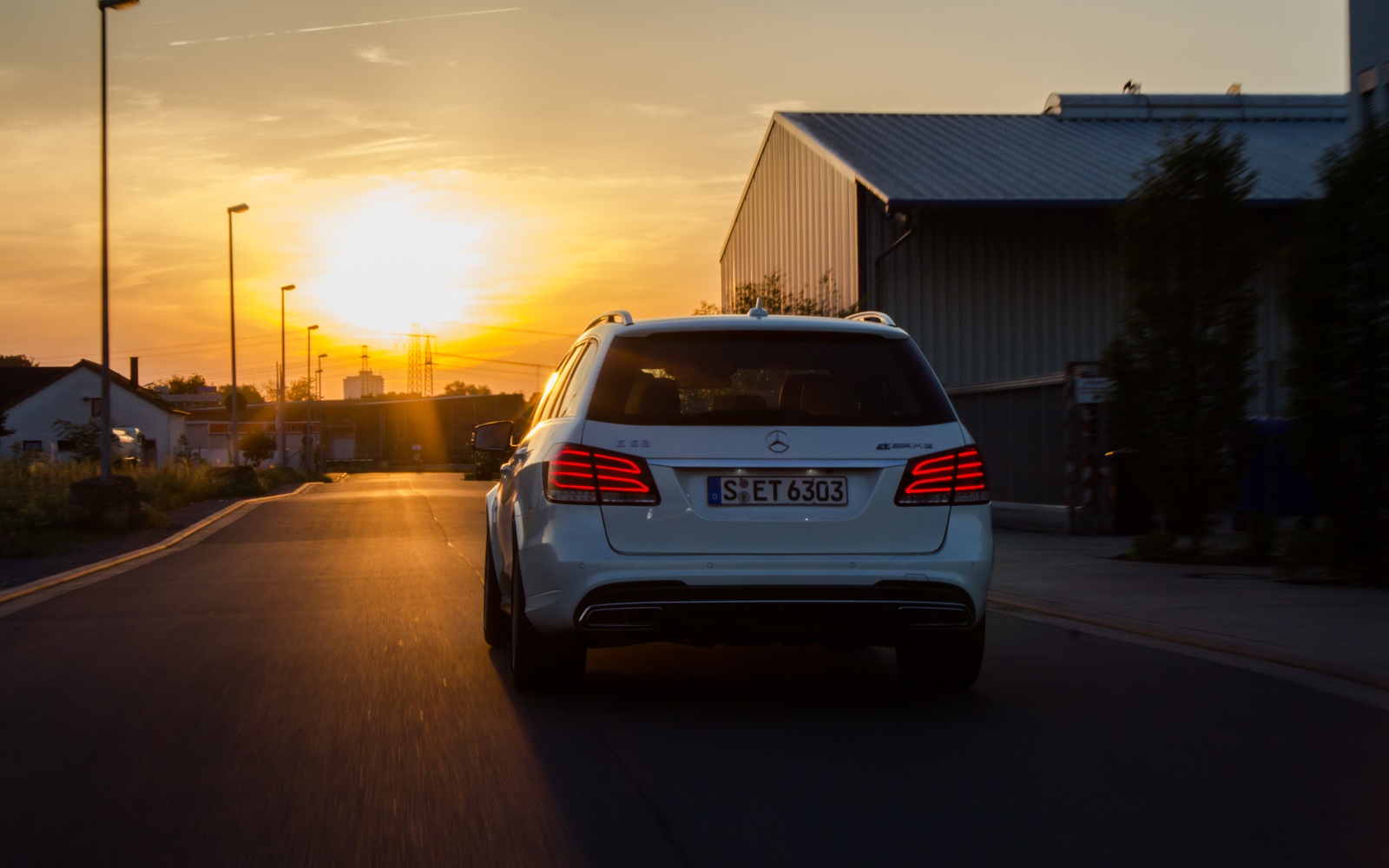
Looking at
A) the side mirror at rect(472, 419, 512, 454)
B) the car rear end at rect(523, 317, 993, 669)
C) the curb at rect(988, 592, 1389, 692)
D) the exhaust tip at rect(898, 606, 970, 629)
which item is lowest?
the curb at rect(988, 592, 1389, 692)

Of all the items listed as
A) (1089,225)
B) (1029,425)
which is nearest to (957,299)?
(1089,225)

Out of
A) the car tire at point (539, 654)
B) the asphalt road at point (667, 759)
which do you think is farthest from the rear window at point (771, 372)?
the asphalt road at point (667, 759)

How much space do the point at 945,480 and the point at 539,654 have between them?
76.2 inches

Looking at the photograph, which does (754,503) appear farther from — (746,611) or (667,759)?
(667,759)

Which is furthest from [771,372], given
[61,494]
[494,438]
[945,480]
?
[61,494]

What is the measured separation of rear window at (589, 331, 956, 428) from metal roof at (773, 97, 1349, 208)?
2135cm

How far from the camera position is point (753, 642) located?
18.7 feet

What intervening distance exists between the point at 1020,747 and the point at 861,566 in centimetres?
92

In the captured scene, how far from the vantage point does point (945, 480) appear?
5809mm

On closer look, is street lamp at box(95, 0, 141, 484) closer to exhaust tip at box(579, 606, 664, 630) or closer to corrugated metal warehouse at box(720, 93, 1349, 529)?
corrugated metal warehouse at box(720, 93, 1349, 529)

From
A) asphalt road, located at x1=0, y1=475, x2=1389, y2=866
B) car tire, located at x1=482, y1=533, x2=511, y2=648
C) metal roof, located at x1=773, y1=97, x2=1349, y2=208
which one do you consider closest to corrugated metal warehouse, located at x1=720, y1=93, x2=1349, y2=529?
metal roof, located at x1=773, y1=97, x2=1349, y2=208

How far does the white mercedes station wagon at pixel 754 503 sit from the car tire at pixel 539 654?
0.39ft

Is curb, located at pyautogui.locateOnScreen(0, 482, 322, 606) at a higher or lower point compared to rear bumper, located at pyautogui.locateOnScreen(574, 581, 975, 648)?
lower

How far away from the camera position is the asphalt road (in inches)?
159
